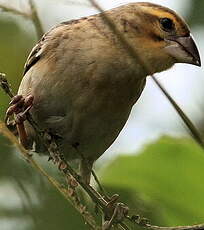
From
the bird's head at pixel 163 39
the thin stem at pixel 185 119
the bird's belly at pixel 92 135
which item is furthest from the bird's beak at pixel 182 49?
the thin stem at pixel 185 119

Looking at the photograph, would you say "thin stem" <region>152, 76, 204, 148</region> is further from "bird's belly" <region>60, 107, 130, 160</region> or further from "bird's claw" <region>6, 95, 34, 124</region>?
"bird's belly" <region>60, 107, 130, 160</region>

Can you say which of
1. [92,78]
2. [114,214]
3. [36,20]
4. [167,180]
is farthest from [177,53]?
[114,214]

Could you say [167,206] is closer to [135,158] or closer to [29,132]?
[135,158]

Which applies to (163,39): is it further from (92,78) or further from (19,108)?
(19,108)

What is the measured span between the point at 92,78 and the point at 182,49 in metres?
0.39

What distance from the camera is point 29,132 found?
7.58 feet

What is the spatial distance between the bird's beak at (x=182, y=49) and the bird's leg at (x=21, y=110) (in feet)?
1.88

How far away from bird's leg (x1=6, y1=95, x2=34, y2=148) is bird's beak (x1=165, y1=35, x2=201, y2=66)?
22.6 inches

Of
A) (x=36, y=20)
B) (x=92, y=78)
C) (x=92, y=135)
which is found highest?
(x=36, y=20)

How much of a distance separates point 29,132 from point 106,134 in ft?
1.19

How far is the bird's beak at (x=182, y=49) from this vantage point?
2098mm

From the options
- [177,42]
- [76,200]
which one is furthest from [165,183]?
[177,42]

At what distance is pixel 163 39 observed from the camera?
2230mm

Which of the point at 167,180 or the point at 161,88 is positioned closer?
the point at 161,88
